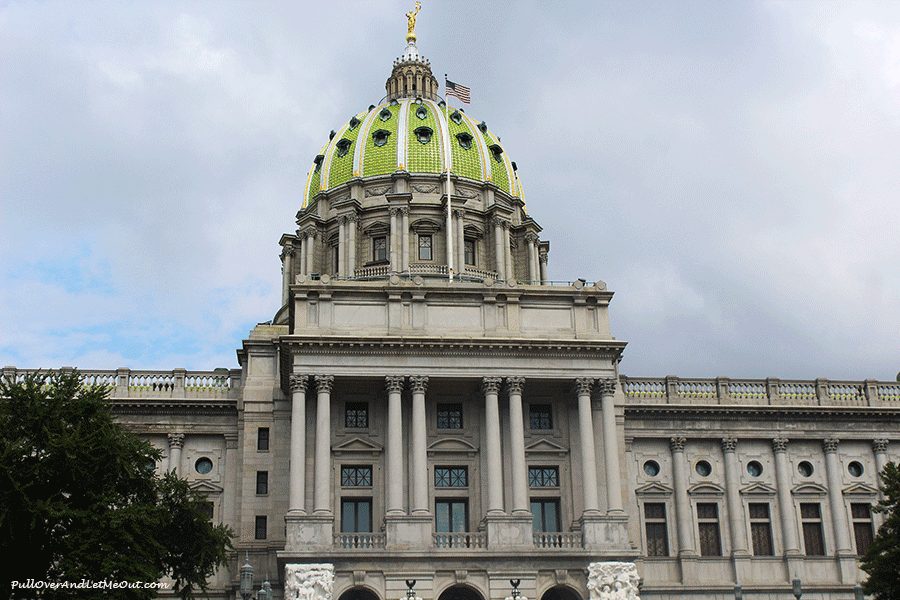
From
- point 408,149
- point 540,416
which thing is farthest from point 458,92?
point 540,416

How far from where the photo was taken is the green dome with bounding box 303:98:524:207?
8462 cm

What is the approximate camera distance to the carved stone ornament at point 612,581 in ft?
172

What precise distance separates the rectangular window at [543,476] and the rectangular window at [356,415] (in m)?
8.39

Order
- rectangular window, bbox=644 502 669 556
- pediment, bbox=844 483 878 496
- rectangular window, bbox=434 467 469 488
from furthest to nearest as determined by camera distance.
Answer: pediment, bbox=844 483 878 496
rectangular window, bbox=644 502 669 556
rectangular window, bbox=434 467 469 488

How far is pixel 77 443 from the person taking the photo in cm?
4466

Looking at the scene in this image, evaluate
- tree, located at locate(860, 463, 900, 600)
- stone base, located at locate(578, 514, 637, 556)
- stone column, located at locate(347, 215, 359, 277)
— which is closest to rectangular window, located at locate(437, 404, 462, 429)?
stone base, located at locate(578, 514, 637, 556)

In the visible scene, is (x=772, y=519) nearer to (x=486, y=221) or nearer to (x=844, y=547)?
(x=844, y=547)

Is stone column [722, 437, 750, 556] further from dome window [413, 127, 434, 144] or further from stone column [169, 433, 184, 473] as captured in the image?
dome window [413, 127, 434, 144]

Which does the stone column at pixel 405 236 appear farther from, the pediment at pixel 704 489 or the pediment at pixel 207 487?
the pediment at pixel 704 489

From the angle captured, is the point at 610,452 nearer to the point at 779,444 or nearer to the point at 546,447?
the point at 546,447

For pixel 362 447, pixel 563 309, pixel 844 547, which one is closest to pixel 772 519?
pixel 844 547

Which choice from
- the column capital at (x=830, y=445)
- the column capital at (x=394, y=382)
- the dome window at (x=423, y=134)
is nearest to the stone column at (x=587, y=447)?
the column capital at (x=394, y=382)

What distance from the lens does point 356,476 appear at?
5753 centimetres

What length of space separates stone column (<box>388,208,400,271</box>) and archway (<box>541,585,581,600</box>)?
92.4 ft
